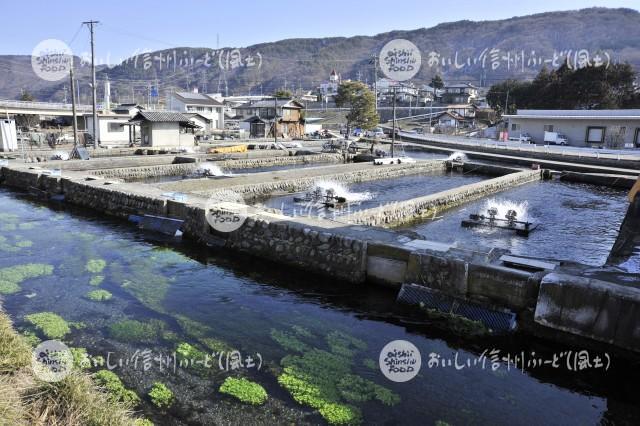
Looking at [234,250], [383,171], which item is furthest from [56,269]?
[383,171]

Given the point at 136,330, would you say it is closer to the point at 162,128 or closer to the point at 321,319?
the point at 321,319

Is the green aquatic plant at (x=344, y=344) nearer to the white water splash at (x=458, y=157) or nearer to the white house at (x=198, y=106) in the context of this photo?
the white water splash at (x=458, y=157)

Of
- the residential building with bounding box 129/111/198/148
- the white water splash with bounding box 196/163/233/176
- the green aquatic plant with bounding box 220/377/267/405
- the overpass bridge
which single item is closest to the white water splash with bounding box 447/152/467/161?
the white water splash with bounding box 196/163/233/176

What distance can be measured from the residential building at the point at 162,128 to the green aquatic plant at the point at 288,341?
29852 millimetres

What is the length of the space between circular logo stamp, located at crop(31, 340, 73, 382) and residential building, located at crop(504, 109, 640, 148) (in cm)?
4359

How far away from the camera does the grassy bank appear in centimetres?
406

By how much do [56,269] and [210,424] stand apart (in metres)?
6.69

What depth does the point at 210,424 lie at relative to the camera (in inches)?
203

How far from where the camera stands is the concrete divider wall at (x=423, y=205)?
46.9 feet

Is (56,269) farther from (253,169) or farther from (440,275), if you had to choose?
(253,169)

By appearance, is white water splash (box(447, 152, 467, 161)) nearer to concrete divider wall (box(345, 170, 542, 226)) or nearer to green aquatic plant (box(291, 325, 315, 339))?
concrete divider wall (box(345, 170, 542, 226))

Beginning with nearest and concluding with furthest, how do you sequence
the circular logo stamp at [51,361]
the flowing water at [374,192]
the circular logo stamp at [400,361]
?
the circular logo stamp at [51,361] < the circular logo stamp at [400,361] < the flowing water at [374,192]

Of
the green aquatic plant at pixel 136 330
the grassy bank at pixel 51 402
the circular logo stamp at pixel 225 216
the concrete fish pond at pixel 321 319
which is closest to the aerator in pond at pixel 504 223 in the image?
the concrete fish pond at pixel 321 319

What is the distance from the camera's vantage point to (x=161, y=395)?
18.5 feet
